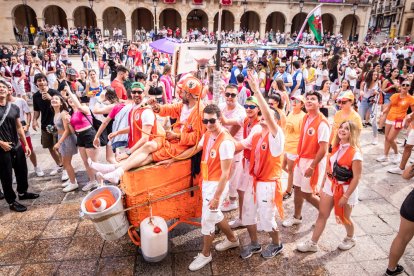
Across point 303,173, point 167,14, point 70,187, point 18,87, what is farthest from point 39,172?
point 167,14

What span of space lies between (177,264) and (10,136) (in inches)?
131

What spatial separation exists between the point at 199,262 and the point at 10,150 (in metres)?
3.48

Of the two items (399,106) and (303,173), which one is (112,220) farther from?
(399,106)

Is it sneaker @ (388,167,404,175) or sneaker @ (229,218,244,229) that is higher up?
sneaker @ (388,167,404,175)

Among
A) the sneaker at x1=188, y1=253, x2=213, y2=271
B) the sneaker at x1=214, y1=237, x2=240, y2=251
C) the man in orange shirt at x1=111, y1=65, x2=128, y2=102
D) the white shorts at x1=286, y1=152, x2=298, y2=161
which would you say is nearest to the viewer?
the sneaker at x1=188, y1=253, x2=213, y2=271

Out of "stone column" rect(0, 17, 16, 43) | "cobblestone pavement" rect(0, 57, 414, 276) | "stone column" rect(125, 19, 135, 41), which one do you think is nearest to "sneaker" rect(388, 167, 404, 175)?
"cobblestone pavement" rect(0, 57, 414, 276)

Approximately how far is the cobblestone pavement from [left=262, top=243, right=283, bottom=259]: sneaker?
7cm

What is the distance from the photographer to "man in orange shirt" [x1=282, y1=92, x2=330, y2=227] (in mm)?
3783

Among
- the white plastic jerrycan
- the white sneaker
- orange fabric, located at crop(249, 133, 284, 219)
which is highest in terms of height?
orange fabric, located at crop(249, 133, 284, 219)

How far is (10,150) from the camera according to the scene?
4602 mm

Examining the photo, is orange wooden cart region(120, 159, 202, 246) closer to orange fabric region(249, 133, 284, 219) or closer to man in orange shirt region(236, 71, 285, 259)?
man in orange shirt region(236, 71, 285, 259)

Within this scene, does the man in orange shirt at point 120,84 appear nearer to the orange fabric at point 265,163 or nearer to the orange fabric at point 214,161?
the orange fabric at point 214,161

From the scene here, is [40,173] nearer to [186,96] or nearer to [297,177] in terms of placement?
[186,96]

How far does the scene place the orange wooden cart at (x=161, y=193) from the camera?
3.32 metres
